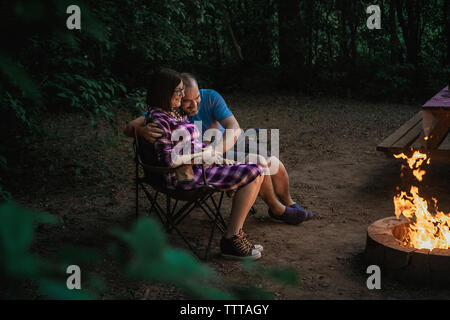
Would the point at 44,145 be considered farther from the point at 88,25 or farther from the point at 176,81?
the point at 88,25

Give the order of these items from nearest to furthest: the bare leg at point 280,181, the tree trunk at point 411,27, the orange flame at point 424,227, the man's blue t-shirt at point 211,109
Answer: the orange flame at point 424,227 < the man's blue t-shirt at point 211,109 < the bare leg at point 280,181 < the tree trunk at point 411,27

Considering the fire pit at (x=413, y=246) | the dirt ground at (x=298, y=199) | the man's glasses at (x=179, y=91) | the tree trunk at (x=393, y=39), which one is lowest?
the dirt ground at (x=298, y=199)

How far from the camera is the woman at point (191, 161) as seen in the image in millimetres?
3439

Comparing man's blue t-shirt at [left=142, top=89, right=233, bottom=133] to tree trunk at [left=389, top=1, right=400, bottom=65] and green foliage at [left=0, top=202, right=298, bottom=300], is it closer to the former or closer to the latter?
green foliage at [left=0, top=202, right=298, bottom=300]

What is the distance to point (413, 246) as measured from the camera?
3330 mm

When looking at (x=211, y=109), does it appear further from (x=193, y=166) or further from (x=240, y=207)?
(x=240, y=207)

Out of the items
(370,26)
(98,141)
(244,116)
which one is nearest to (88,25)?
(98,141)

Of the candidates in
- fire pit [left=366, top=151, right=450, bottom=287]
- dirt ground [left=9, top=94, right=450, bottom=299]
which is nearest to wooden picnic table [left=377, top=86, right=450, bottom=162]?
dirt ground [left=9, top=94, right=450, bottom=299]

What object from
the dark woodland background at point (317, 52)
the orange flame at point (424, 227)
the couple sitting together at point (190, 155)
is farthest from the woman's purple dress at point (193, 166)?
the dark woodland background at point (317, 52)

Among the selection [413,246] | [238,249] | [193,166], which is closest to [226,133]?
→ [193,166]

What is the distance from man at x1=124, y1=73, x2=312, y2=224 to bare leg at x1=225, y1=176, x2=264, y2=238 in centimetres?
37

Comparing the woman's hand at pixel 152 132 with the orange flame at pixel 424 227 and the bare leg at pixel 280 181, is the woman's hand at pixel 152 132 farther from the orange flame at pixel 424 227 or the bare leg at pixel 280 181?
the orange flame at pixel 424 227

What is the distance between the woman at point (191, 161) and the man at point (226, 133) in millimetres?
175

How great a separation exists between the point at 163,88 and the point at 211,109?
727 millimetres
